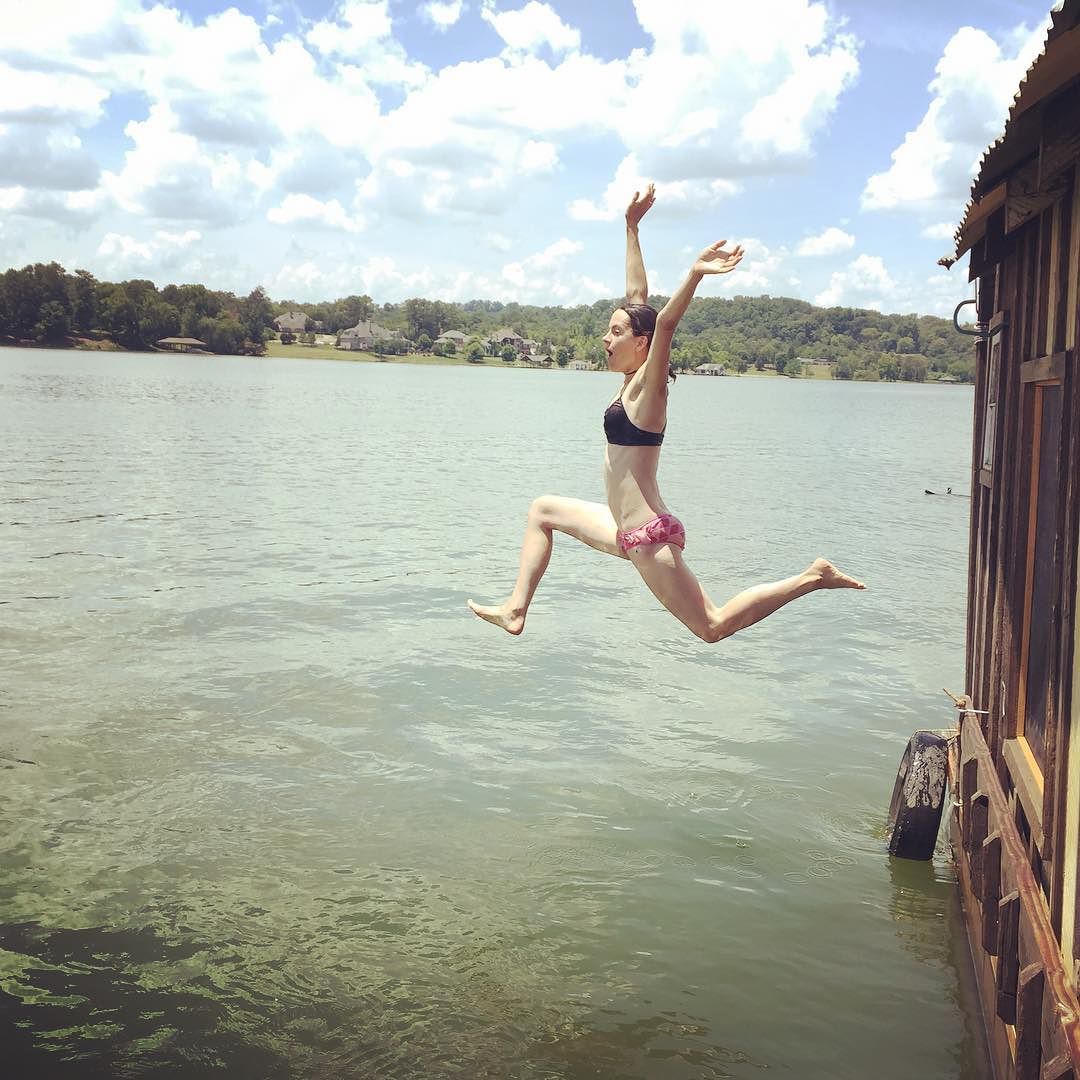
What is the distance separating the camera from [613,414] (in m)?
5.33

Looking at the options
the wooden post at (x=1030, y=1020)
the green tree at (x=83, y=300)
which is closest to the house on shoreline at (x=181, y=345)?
the green tree at (x=83, y=300)

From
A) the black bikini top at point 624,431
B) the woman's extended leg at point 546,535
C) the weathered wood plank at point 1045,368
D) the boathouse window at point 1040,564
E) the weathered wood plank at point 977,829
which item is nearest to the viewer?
the weathered wood plank at point 1045,368

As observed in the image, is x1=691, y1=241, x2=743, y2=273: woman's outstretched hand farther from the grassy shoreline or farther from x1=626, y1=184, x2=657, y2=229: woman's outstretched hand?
the grassy shoreline

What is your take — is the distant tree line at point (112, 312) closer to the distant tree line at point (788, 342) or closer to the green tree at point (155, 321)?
the green tree at point (155, 321)

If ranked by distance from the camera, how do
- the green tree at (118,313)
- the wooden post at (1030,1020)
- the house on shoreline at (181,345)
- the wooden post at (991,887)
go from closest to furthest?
the wooden post at (1030,1020)
the wooden post at (991,887)
the green tree at (118,313)
the house on shoreline at (181,345)

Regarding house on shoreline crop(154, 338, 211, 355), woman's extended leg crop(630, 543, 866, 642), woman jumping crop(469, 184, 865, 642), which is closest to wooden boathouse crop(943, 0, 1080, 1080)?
woman's extended leg crop(630, 543, 866, 642)

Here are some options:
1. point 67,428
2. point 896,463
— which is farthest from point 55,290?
point 896,463

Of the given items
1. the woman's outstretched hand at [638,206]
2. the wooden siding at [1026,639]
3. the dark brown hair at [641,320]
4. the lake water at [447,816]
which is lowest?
the lake water at [447,816]

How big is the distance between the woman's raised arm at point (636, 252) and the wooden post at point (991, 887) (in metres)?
3.03

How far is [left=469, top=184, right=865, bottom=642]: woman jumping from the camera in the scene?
5.09 metres

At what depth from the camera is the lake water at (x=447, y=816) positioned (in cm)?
651

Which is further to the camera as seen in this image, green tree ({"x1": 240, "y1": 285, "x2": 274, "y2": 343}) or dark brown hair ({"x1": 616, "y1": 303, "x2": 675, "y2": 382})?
green tree ({"x1": 240, "y1": 285, "x2": 274, "y2": 343})

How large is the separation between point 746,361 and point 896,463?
90933 mm

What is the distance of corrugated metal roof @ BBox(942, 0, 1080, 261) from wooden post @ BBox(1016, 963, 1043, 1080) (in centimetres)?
307
